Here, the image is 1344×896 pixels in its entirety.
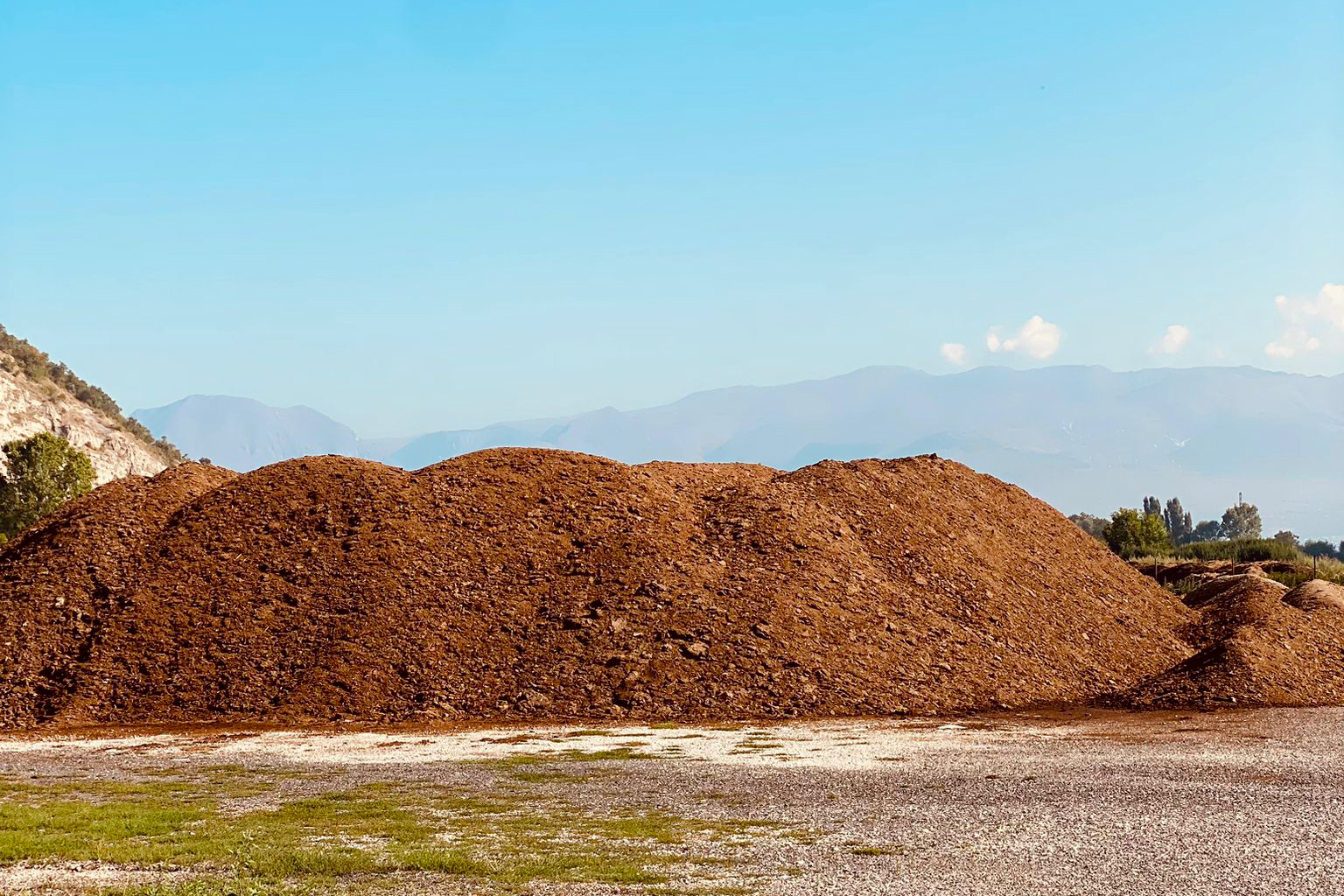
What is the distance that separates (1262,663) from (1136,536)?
143ft

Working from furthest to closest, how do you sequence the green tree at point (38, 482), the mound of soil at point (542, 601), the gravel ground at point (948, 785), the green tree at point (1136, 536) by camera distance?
the green tree at point (1136, 536) < the green tree at point (38, 482) < the mound of soil at point (542, 601) < the gravel ground at point (948, 785)

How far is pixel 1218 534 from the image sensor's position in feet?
483

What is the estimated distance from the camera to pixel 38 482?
60.9 metres

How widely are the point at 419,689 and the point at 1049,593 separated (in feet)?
58.3

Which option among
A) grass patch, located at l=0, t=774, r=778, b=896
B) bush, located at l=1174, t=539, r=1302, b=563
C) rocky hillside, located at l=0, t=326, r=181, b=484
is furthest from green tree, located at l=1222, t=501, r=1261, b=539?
grass patch, located at l=0, t=774, r=778, b=896

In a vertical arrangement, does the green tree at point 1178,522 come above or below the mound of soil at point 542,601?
above

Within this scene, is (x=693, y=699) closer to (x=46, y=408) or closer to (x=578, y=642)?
(x=578, y=642)

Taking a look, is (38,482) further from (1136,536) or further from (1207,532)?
(1207,532)

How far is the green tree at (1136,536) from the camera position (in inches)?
2653

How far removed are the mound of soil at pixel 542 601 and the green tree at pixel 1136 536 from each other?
34.1m

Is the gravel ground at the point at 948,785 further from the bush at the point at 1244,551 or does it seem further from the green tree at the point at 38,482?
the green tree at the point at 38,482

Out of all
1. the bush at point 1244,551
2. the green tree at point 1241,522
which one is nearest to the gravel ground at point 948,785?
Result: the bush at point 1244,551

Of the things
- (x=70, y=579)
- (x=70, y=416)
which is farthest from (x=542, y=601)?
(x=70, y=416)

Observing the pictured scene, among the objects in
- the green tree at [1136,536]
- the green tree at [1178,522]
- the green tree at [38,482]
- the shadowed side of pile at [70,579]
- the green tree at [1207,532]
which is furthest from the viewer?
the green tree at [1207,532]
